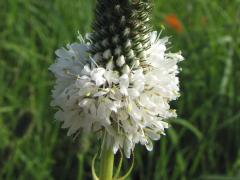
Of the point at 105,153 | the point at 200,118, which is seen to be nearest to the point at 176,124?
the point at 200,118

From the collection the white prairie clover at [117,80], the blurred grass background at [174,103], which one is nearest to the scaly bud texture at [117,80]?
the white prairie clover at [117,80]

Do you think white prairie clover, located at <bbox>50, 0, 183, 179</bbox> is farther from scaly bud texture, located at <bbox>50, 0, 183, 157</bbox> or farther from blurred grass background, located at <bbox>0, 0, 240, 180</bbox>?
blurred grass background, located at <bbox>0, 0, 240, 180</bbox>

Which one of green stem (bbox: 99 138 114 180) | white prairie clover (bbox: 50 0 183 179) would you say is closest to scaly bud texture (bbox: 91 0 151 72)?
white prairie clover (bbox: 50 0 183 179)

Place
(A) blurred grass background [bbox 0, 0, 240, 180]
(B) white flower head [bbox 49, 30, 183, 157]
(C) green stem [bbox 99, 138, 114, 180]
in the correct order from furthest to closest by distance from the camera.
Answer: (A) blurred grass background [bbox 0, 0, 240, 180] < (C) green stem [bbox 99, 138, 114, 180] < (B) white flower head [bbox 49, 30, 183, 157]

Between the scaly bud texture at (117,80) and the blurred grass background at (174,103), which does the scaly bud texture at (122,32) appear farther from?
the blurred grass background at (174,103)

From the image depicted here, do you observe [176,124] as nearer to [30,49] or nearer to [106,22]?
[30,49]

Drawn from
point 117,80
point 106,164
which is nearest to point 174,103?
point 106,164
